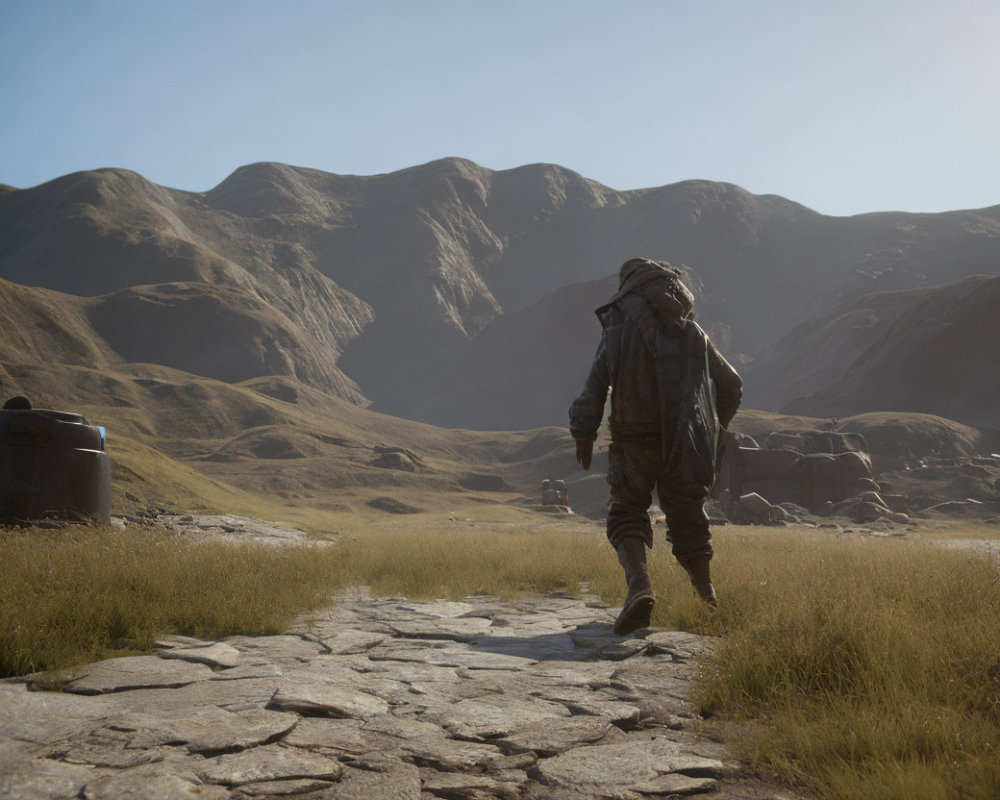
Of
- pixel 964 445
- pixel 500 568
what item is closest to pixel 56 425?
pixel 500 568

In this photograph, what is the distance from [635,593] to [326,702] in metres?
2.11

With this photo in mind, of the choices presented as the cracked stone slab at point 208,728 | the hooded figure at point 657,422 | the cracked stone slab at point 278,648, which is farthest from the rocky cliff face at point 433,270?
the cracked stone slab at point 208,728

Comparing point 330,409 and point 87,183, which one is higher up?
point 87,183

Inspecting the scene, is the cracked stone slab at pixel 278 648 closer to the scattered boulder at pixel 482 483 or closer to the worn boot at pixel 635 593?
the worn boot at pixel 635 593

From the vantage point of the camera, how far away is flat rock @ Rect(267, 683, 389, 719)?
3105 mm

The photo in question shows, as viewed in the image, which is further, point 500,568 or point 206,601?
point 500,568

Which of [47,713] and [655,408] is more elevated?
[655,408]

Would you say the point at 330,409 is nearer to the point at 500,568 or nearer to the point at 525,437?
the point at 525,437

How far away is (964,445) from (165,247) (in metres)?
81.6

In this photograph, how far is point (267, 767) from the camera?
8.07ft

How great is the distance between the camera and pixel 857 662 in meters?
3.29

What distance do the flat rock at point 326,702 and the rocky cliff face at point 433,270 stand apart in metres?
68.0

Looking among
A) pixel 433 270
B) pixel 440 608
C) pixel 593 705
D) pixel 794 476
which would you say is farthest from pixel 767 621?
pixel 433 270

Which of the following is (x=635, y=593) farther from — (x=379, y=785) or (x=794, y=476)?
(x=794, y=476)
